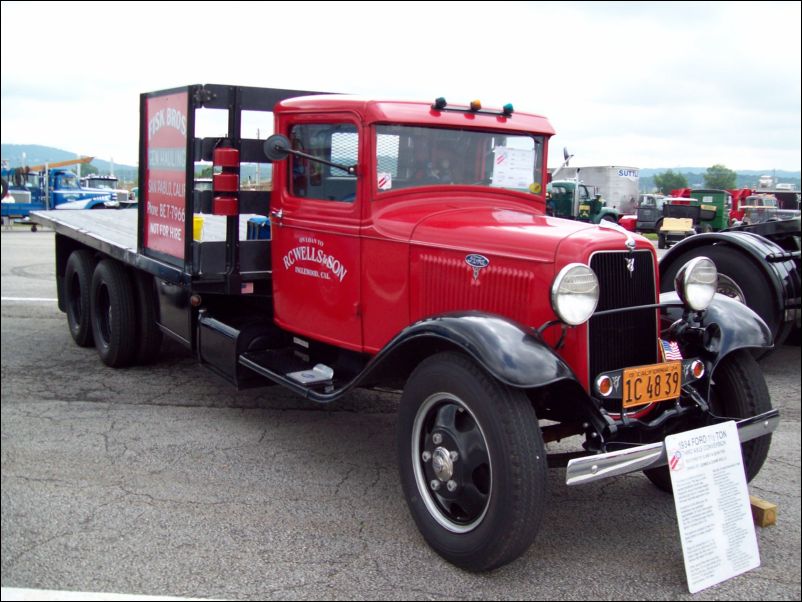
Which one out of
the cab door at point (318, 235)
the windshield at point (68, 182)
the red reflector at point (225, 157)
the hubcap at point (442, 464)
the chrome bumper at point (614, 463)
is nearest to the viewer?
the chrome bumper at point (614, 463)

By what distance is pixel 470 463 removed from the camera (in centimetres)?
315

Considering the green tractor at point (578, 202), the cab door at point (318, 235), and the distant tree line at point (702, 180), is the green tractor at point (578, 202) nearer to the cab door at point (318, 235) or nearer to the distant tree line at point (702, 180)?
the distant tree line at point (702, 180)

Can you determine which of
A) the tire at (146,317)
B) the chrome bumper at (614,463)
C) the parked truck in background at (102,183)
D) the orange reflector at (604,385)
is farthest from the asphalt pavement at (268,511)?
the parked truck in background at (102,183)

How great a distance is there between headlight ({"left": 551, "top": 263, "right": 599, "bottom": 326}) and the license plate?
35cm

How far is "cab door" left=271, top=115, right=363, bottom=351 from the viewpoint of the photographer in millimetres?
4039

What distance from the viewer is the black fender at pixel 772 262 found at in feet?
17.7

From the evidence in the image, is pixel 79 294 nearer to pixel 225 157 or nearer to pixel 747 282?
pixel 225 157

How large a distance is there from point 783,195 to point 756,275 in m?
0.96

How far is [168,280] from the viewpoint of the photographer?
4.93 m

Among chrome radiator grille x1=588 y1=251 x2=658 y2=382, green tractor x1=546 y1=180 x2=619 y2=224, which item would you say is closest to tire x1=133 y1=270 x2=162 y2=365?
green tractor x1=546 y1=180 x2=619 y2=224

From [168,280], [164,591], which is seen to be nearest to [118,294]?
[168,280]

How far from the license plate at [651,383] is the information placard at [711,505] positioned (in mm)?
279

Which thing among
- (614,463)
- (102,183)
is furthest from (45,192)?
(614,463)

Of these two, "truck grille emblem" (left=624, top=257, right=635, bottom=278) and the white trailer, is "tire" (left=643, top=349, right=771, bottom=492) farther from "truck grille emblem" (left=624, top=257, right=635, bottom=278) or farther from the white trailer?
the white trailer
